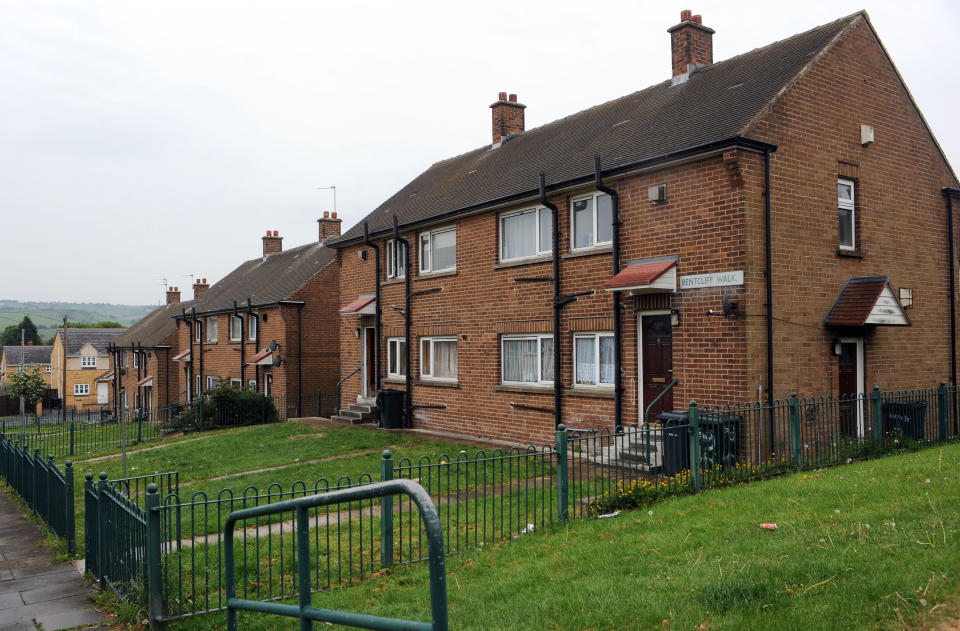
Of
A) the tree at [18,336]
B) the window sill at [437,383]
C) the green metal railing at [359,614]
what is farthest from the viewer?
the tree at [18,336]

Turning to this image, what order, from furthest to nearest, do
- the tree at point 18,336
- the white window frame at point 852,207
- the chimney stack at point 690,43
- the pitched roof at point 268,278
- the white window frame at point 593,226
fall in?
the tree at point 18,336, the pitched roof at point 268,278, the chimney stack at point 690,43, the white window frame at point 593,226, the white window frame at point 852,207

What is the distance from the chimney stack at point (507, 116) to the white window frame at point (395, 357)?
7.21 m

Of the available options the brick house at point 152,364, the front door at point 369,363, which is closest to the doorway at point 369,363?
the front door at point 369,363

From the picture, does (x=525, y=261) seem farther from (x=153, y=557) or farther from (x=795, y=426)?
(x=153, y=557)

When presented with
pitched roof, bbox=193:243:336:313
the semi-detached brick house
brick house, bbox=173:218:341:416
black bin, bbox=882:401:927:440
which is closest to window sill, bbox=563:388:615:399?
the semi-detached brick house

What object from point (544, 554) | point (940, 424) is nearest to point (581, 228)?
point (940, 424)

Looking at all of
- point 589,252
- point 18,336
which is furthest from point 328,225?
point 18,336

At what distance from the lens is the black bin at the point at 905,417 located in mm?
12938

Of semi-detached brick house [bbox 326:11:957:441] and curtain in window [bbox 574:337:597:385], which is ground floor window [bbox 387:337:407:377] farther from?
curtain in window [bbox 574:337:597:385]

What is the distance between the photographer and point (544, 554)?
7.17m

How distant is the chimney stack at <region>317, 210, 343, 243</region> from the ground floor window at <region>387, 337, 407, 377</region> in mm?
14825

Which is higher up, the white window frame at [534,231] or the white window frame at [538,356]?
the white window frame at [534,231]

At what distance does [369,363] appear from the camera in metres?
23.3

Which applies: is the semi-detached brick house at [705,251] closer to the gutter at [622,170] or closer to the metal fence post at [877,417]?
the gutter at [622,170]
